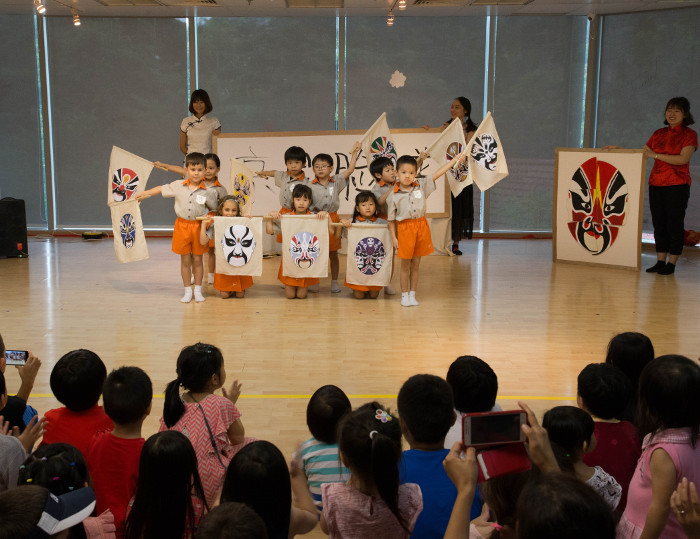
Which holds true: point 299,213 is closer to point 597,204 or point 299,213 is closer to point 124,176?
point 124,176

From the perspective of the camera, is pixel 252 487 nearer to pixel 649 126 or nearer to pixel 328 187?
pixel 328 187

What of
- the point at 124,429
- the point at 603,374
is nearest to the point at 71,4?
the point at 124,429

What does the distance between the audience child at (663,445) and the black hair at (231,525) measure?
42.2 inches

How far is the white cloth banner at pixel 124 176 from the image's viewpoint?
6.47m

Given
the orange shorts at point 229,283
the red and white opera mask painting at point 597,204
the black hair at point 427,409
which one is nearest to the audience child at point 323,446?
the black hair at point 427,409

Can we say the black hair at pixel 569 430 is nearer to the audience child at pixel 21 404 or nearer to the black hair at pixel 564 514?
the black hair at pixel 564 514

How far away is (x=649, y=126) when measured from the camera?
9.39 metres

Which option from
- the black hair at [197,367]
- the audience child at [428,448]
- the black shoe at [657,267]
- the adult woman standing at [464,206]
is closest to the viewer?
the audience child at [428,448]

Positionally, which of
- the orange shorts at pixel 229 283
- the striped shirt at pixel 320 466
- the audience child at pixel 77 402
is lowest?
the orange shorts at pixel 229 283

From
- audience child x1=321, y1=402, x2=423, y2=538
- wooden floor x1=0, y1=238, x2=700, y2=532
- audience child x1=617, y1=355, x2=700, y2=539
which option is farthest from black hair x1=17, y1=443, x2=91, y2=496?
wooden floor x1=0, y1=238, x2=700, y2=532

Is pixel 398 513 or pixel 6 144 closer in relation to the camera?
pixel 398 513

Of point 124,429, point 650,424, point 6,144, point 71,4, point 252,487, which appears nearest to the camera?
point 252,487

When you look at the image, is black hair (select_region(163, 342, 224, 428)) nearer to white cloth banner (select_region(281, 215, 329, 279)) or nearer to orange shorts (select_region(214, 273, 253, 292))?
white cloth banner (select_region(281, 215, 329, 279))

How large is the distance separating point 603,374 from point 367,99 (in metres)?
7.93
